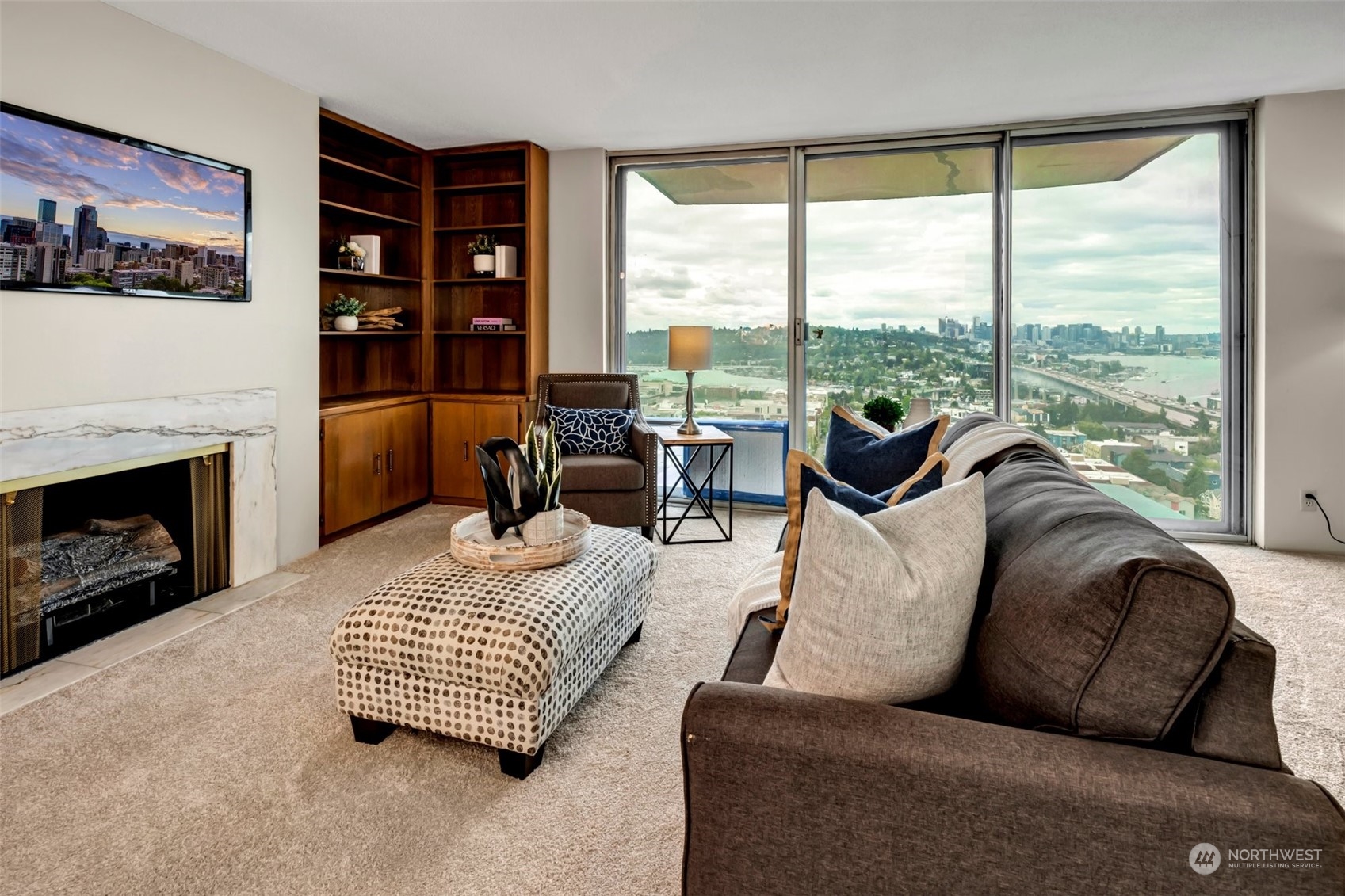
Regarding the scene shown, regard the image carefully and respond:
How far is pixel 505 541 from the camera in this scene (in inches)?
95.3

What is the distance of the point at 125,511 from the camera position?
315cm

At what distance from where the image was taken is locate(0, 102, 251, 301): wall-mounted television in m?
2.59

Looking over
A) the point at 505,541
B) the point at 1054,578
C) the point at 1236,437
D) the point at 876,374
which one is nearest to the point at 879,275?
the point at 876,374

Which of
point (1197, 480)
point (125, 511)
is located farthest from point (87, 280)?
point (1197, 480)

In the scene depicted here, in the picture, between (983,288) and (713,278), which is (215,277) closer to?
(713,278)

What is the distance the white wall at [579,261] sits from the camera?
5215 mm

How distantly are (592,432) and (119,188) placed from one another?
247cm

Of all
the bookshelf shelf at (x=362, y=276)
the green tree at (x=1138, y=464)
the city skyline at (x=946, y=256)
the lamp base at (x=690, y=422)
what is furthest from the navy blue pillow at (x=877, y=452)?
the bookshelf shelf at (x=362, y=276)

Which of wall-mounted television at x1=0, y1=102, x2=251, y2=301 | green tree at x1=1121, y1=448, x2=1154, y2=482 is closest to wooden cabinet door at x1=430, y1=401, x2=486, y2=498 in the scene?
wall-mounted television at x1=0, y1=102, x2=251, y2=301

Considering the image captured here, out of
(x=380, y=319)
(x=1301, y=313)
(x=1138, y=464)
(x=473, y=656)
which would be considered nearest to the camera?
(x=473, y=656)

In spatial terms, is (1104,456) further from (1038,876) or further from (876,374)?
(1038,876)

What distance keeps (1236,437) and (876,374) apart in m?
2.07

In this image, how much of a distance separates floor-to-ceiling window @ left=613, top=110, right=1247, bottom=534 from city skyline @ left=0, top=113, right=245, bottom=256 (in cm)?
257

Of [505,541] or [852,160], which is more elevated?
[852,160]
